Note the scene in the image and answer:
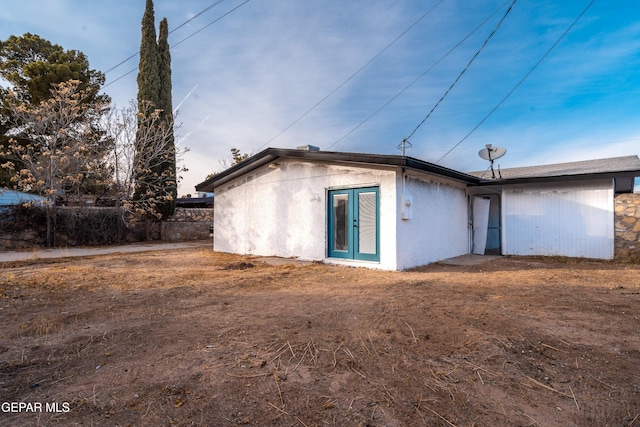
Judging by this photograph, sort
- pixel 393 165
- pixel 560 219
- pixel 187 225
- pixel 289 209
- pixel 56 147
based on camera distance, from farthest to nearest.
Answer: pixel 187 225 → pixel 56 147 → pixel 560 219 → pixel 289 209 → pixel 393 165

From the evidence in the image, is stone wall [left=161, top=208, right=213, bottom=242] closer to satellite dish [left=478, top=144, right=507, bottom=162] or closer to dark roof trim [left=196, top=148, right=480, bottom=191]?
dark roof trim [left=196, top=148, right=480, bottom=191]

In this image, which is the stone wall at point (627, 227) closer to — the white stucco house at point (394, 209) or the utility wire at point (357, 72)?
the white stucco house at point (394, 209)

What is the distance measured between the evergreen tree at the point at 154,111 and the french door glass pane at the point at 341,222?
10.0 m

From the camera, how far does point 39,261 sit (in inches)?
380

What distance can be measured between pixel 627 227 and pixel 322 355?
10877mm

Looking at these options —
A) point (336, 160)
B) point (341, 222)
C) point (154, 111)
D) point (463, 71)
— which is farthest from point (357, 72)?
point (154, 111)

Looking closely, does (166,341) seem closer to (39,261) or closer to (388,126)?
(39,261)

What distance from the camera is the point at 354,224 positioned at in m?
8.60

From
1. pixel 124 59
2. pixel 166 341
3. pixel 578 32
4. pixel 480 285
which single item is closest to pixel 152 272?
pixel 166 341

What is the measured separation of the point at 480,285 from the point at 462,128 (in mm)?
11321

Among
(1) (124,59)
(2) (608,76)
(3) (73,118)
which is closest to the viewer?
(2) (608,76)

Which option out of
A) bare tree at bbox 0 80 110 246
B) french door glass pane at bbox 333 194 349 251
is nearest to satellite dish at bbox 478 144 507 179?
french door glass pane at bbox 333 194 349 251

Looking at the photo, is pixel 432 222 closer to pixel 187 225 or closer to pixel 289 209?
pixel 289 209

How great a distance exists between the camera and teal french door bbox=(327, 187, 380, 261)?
8195mm
